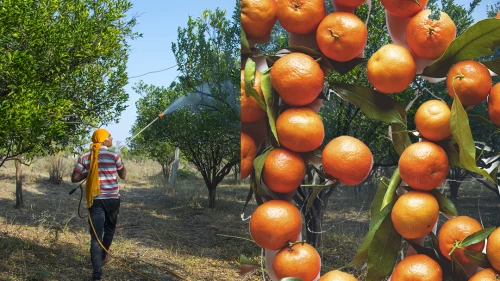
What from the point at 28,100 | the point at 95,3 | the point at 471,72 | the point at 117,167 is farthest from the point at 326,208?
the point at 95,3

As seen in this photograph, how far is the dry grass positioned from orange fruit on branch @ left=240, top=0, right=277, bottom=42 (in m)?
1.35

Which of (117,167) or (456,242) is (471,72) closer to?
(456,242)

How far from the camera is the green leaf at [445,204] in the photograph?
0.96 meters

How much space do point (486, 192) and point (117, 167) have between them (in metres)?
2.83

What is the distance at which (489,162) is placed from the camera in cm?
96

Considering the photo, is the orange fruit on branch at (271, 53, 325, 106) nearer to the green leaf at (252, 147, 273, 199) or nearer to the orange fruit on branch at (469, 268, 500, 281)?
the green leaf at (252, 147, 273, 199)

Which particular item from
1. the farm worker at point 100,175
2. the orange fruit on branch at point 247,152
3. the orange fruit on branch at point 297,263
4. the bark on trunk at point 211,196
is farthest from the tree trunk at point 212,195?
the orange fruit on branch at point 297,263

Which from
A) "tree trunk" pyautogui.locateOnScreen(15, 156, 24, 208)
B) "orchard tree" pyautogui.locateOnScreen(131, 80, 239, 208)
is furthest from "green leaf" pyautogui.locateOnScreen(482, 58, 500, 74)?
"tree trunk" pyautogui.locateOnScreen(15, 156, 24, 208)

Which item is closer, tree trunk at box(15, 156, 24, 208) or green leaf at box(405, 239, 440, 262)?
green leaf at box(405, 239, 440, 262)

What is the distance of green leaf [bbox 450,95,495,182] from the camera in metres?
0.89

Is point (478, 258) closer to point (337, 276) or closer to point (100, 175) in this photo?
point (337, 276)

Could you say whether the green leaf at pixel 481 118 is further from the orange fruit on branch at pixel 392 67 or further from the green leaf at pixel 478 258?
the green leaf at pixel 478 258

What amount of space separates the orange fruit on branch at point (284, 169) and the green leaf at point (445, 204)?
27 centimetres

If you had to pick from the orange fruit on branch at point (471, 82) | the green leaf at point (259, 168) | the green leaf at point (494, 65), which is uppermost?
the green leaf at point (494, 65)
